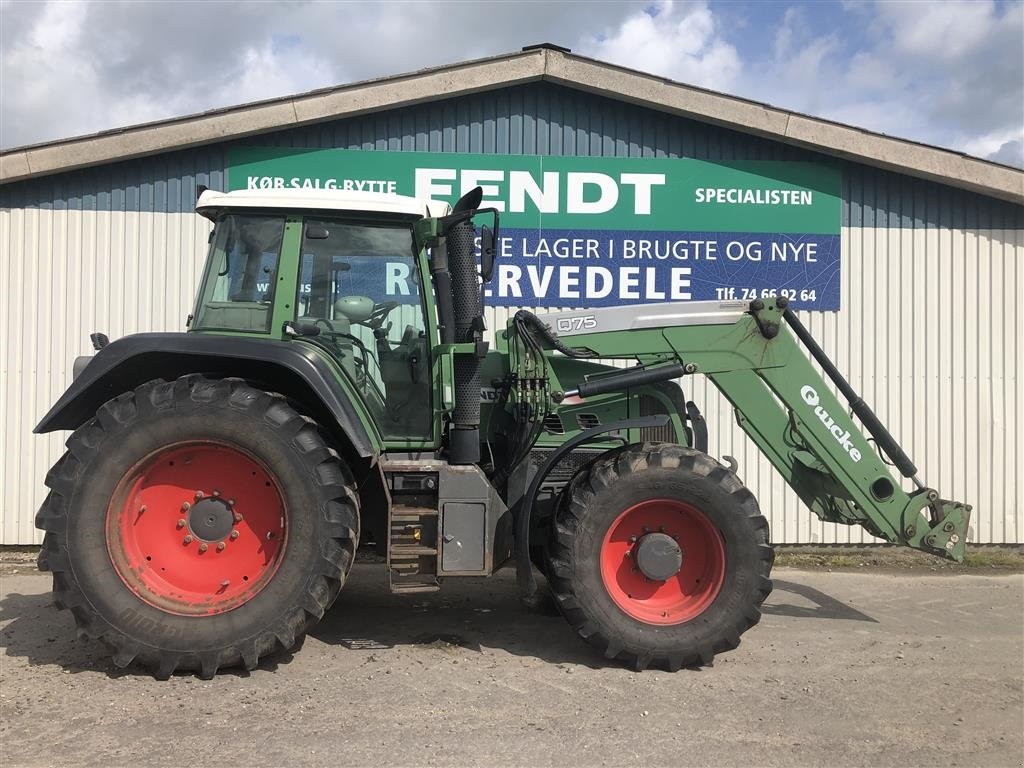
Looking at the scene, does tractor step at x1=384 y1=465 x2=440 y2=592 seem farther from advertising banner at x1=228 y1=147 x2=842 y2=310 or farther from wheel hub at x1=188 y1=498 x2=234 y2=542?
advertising banner at x1=228 y1=147 x2=842 y2=310

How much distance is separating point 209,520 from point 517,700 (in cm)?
189

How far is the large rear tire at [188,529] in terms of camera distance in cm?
404

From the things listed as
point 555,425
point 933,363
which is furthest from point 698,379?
point 555,425

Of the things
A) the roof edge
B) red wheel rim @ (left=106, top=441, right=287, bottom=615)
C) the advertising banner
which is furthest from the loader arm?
the roof edge

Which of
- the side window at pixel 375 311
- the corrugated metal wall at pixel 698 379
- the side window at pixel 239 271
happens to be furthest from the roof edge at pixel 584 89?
the side window at pixel 375 311

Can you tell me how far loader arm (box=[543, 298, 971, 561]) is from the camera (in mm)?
4820

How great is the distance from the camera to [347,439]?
444 centimetres

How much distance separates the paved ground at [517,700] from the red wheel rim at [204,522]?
505 millimetres

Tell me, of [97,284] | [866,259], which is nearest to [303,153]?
[97,284]

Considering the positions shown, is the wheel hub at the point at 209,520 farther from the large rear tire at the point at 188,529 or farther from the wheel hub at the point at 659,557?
the wheel hub at the point at 659,557

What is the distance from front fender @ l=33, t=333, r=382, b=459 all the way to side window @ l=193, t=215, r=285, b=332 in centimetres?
25

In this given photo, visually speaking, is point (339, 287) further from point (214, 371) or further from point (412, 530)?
point (412, 530)

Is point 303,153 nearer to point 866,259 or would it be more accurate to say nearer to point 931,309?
point 866,259

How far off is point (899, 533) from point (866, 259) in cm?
353
